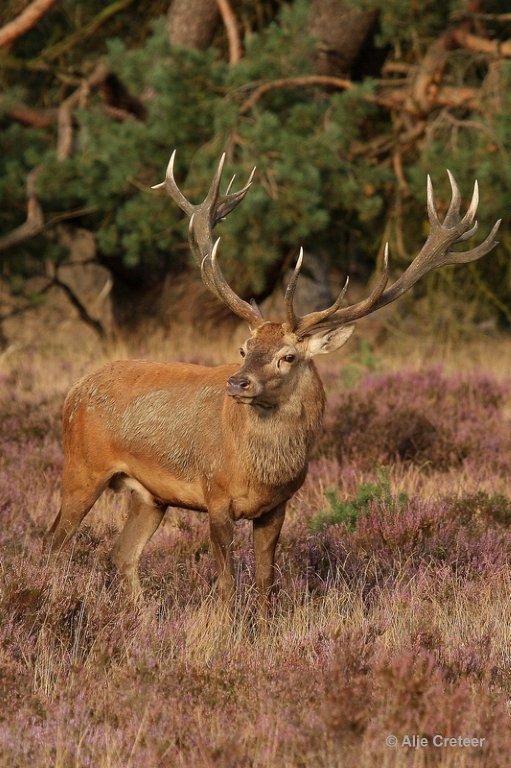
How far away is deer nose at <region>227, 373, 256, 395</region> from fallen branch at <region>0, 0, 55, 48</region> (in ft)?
29.7

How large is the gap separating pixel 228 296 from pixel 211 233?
633mm

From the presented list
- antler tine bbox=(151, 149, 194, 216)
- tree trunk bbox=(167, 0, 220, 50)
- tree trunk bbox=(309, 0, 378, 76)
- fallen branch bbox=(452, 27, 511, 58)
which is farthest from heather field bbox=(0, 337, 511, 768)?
tree trunk bbox=(167, 0, 220, 50)

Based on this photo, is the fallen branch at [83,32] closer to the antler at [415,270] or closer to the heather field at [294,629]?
the heather field at [294,629]

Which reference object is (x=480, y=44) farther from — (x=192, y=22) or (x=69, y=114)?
(x=69, y=114)

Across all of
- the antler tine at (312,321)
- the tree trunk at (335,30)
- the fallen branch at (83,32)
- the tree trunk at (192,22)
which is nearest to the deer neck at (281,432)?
the antler tine at (312,321)

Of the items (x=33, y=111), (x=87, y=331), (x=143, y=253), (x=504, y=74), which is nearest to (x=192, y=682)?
(x=504, y=74)

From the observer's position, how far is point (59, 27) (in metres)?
15.4

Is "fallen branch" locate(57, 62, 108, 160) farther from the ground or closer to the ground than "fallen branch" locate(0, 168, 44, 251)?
farther from the ground

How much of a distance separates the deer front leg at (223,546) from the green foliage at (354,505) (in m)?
1.14

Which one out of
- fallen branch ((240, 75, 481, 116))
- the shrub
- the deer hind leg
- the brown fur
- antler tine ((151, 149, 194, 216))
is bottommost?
the shrub

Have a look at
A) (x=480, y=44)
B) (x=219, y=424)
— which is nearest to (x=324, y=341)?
(x=219, y=424)

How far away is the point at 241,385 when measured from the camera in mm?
4762

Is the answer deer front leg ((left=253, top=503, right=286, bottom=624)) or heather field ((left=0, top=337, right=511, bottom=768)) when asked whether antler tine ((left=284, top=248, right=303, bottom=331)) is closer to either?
deer front leg ((left=253, top=503, right=286, bottom=624))

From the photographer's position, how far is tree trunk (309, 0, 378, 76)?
1327 centimetres
